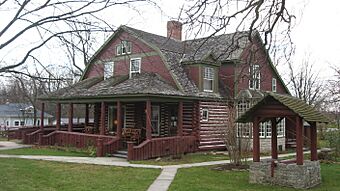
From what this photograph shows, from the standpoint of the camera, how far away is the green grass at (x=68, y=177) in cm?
1176

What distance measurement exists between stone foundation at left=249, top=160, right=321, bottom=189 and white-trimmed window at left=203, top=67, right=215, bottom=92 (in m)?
11.4

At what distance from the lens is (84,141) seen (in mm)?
23016

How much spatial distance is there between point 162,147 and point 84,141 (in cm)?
523

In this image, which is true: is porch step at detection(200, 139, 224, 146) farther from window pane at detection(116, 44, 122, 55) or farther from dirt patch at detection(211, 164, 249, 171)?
window pane at detection(116, 44, 122, 55)

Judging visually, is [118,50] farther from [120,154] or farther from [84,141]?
[120,154]

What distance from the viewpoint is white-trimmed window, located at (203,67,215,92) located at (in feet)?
78.9

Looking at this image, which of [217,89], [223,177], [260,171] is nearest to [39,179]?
[223,177]

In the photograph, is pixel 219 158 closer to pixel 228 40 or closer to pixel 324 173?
pixel 324 173

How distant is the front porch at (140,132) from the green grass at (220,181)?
4157 mm

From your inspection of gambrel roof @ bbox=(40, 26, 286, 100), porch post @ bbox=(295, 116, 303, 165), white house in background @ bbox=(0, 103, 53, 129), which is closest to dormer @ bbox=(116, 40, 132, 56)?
gambrel roof @ bbox=(40, 26, 286, 100)

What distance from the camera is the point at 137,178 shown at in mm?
13594

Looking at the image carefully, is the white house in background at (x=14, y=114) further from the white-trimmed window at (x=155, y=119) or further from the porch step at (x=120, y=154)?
the porch step at (x=120, y=154)

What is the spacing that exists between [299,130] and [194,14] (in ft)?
20.2

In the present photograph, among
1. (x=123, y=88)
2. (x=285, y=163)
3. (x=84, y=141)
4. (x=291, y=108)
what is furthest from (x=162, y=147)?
(x=291, y=108)
